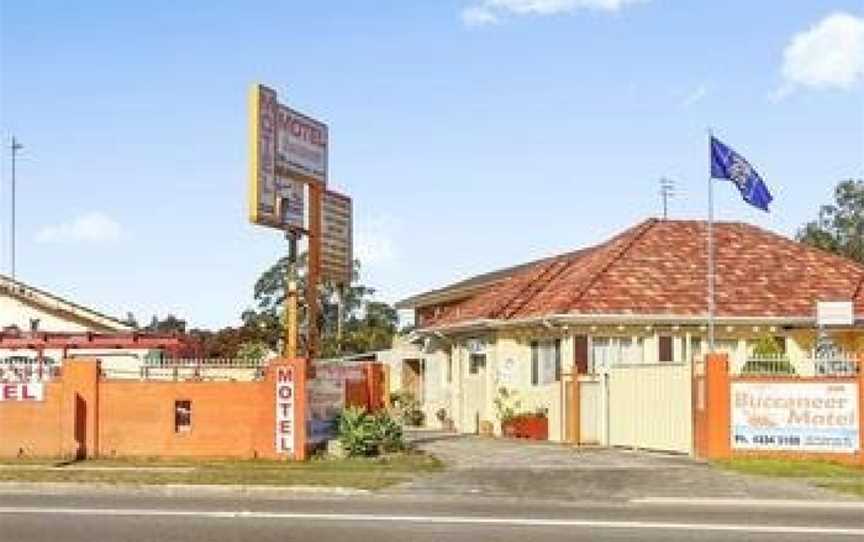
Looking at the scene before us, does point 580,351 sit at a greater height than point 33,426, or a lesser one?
greater

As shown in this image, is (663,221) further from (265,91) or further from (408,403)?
(265,91)

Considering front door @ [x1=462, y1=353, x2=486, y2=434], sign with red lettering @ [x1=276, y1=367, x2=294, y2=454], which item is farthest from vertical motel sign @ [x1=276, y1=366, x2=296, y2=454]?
front door @ [x1=462, y1=353, x2=486, y2=434]

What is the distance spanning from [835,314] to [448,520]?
59.9ft

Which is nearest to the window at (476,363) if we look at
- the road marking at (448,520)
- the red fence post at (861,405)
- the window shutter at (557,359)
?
the window shutter at (557,359)

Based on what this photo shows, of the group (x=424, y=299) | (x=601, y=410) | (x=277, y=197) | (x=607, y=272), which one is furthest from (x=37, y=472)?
(x=424, y=299)

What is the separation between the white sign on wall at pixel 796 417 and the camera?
2591cm

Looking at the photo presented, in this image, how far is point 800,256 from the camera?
38.9m

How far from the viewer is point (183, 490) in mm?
21422

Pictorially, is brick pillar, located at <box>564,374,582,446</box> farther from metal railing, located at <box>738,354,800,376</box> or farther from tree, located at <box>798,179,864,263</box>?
tree, located at <box>798,179,864,263</box>

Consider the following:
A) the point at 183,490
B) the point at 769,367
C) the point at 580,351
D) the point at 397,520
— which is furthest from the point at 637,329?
the point at 397,520

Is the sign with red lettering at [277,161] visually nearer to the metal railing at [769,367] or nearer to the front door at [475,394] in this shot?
the metal railing at [769,367]

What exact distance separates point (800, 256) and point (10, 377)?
71.6 feet

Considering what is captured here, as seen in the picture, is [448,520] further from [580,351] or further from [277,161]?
[580,351]

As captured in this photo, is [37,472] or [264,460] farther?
[264,460]
